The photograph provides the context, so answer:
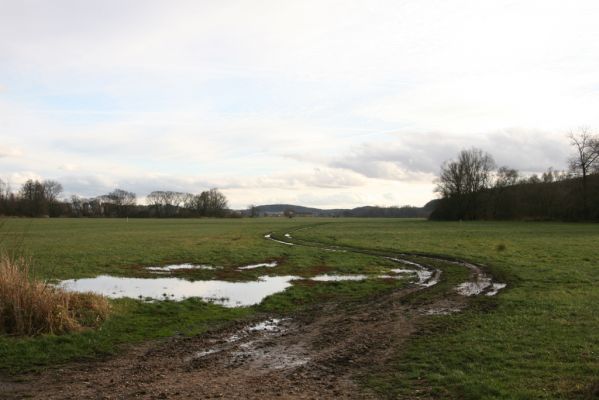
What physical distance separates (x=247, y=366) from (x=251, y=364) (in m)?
0.14

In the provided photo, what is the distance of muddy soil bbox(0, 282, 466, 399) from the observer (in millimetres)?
7652

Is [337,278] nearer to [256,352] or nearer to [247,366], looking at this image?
[256,352]

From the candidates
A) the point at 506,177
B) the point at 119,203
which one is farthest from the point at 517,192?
the point at 119,203

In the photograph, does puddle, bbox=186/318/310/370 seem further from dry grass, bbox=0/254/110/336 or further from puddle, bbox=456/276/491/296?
puddle, bbox=456/276/491/296

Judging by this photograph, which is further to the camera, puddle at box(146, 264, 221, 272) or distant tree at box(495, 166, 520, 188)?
distant tree at box(495, 166, 520, 188)

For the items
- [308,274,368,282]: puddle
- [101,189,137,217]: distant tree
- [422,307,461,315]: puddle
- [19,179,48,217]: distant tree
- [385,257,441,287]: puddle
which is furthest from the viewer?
[101,189,137,217]: distant tree

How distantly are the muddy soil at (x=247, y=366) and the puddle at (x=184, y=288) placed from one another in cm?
445

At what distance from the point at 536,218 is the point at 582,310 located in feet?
316

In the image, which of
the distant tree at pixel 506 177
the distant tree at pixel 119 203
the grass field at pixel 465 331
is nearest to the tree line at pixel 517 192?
the distant tree at pixel 506 177

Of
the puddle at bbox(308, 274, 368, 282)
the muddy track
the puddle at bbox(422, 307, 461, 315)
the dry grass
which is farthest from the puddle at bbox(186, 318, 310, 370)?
the puddle at bbox(308, 274, 368, 282)

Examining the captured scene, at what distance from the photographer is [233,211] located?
198m

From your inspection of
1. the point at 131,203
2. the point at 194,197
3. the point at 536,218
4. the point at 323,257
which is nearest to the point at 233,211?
the point at 194,197

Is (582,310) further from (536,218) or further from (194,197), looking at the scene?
(194,197)

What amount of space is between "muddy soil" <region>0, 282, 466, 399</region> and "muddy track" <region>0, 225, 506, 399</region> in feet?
0.05
